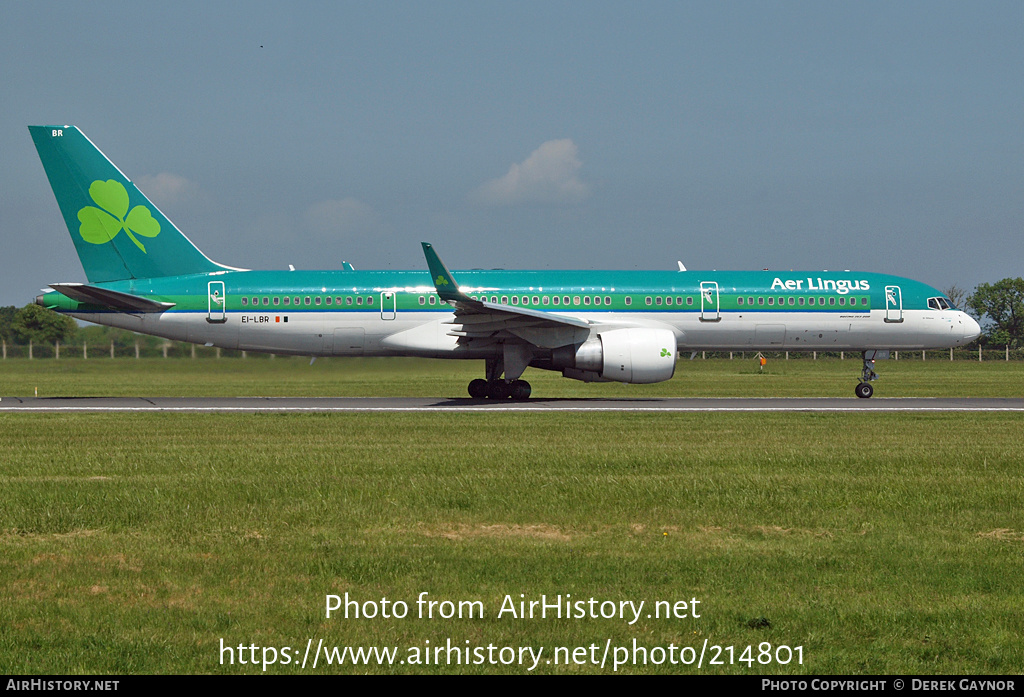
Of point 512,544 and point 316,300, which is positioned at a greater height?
point 316,300

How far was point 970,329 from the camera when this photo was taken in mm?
31500

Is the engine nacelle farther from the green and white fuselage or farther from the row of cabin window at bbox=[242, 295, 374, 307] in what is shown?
the row of cabin window at bbox=[242, 295, 374, 307]

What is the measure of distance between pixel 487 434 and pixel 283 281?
45.4 ft

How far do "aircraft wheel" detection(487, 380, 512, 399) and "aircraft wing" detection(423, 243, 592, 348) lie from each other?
4.97 ft

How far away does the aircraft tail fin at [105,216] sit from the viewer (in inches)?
1145

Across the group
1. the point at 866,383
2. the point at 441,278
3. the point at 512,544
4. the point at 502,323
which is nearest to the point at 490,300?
the point at 502,323

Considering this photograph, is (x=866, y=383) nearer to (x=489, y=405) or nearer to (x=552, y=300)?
(x=552, y=300)

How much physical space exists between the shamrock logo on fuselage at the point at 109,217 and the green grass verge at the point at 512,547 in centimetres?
1531

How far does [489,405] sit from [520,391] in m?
2.60

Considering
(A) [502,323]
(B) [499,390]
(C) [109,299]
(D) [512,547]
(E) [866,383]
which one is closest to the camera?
(D) [512,547]

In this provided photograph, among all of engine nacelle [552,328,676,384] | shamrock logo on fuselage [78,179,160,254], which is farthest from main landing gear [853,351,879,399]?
shamrock logo on fuselage [78,179,160,254]

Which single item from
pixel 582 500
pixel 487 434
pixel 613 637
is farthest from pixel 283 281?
pixel 613 637

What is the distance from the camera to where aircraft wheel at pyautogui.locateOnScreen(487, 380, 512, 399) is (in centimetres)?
2936

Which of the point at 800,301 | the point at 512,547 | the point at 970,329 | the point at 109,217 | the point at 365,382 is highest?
the point at 109,217
